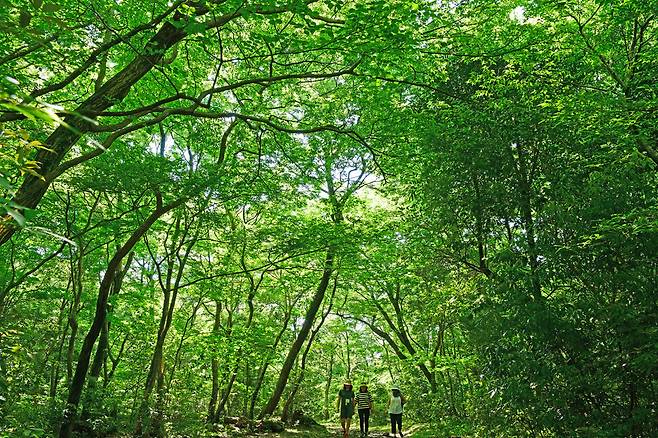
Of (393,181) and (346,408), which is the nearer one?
(393,181)

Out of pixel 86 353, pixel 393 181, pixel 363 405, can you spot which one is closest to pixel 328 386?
pixel 363 405

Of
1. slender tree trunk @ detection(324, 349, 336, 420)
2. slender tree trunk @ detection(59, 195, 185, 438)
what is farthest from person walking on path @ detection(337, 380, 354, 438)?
slender tree trunk @ detection(324, 349, 336, 420)

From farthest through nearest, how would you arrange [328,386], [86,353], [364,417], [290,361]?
[328,386], [290,361], [364,417], [86,353]

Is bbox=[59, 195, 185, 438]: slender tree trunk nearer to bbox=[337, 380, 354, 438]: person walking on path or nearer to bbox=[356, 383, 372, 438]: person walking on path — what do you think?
bbox=[337, 380, 354, 438]: person walking on path

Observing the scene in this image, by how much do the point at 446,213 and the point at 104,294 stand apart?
20.4 ft

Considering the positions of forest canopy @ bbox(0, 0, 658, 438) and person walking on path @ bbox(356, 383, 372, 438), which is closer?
forest canopy @ bbox(0, 0, 658, 438)

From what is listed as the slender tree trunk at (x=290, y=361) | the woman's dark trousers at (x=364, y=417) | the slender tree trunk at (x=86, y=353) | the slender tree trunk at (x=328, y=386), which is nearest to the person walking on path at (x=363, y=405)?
the woman's dark trousers at (x=364, y=417)

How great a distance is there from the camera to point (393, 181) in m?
12.1

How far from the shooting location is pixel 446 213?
8719mm

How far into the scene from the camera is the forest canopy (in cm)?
522

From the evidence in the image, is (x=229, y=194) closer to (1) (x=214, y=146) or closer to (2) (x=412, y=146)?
(1) (x=214, y=146)

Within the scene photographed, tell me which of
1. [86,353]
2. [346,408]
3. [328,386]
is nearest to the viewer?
[86,353]

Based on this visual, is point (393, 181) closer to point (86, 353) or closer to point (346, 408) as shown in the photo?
point (346, 408)

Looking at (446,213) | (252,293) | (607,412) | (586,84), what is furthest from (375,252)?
(607,412)
